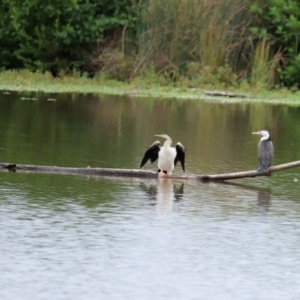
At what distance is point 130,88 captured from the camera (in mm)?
29844

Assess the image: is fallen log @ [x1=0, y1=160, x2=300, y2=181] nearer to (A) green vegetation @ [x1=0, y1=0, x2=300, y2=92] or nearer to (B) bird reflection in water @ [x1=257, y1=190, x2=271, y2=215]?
(B) bird reflection in water @ [x1=257, y1=190, x2=271, y2=215]

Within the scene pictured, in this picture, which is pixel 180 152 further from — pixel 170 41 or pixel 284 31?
pixel 284 31

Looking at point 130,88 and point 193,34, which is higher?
point 193,34

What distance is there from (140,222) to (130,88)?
1866cm

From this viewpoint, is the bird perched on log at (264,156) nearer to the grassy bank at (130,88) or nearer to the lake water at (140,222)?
the lake water at (140,222)

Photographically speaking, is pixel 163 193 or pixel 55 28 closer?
pixel 163 193

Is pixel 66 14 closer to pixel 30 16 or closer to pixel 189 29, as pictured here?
pixel 30 16

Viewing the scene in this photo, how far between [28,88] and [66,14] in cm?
480

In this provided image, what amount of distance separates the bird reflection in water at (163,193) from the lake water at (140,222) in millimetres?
14

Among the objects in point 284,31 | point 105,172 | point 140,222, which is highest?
point 284,31

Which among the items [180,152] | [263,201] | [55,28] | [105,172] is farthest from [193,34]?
[263,201]

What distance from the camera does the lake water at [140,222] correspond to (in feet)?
29.0

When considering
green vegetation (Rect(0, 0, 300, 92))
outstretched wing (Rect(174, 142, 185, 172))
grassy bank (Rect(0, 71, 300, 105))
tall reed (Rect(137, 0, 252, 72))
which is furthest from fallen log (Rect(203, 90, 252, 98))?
outstretched wing (Rect(174, 142, 185, 172))

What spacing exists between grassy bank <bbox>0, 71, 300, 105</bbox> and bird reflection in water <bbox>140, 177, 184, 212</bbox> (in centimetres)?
1416
